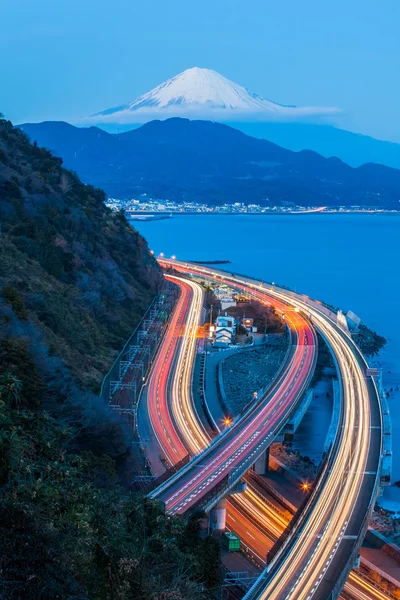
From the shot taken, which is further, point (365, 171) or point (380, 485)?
point (365, 171)

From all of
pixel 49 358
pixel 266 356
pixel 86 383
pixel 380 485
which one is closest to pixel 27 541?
pixel 49 358

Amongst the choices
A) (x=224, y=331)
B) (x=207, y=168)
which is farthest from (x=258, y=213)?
(x=224, y=331)

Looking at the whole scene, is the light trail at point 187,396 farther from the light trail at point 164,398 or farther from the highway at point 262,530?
the highway at point 262,530

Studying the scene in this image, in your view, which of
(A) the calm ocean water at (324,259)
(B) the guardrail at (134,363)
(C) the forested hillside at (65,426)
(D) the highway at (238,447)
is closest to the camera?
(C) the forested hillside at (65,426)

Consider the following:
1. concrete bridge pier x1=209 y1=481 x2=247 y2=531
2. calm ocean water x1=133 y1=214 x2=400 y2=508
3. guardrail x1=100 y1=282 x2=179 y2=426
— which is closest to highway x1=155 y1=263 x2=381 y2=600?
concrete bridge pier x1=209 y1=481 x2=247 y2=531

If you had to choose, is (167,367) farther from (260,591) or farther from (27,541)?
(27,541)

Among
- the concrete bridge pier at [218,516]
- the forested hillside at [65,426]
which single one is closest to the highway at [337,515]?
the concrete bridge pier at [218,516]
